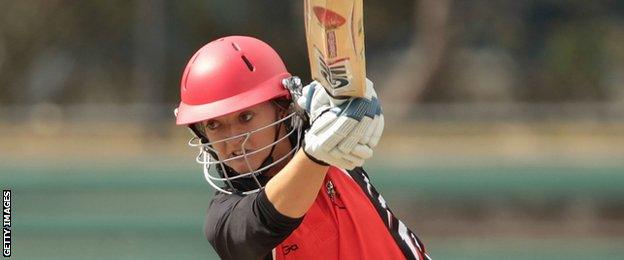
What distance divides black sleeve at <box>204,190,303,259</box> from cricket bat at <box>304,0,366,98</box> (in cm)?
38

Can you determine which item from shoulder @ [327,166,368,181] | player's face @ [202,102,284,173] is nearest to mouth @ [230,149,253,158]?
player's face @ [202,102,284,173]

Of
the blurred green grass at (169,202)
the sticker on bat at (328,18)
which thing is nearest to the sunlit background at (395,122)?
the blurred green grass at (169,202)

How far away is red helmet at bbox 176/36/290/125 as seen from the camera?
294 centimetres

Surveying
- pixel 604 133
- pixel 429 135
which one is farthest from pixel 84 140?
pixel 604 133

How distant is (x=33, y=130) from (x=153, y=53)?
95cm

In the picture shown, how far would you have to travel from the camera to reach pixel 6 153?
6.70 meters

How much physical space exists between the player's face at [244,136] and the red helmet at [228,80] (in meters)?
0.03

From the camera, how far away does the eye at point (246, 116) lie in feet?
9.61

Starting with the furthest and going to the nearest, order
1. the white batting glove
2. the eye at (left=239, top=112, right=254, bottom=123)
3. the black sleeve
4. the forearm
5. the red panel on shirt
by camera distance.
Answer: the eye at (left=239, top=112, right=254, bottom=123), the red panel on shirt, the black sleeve, the forearm, the white batting glove

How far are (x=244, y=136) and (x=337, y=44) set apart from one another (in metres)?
0.65

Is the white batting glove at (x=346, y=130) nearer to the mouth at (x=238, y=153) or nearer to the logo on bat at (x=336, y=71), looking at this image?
the logo on bat at (x=336, y=71)

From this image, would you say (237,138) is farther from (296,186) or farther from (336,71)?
(336,71)

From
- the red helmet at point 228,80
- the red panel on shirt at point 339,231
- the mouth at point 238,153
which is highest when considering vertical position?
the red helmet at point 228,80

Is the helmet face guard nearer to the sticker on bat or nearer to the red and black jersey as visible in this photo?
the red and black jersey
